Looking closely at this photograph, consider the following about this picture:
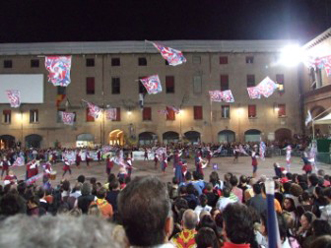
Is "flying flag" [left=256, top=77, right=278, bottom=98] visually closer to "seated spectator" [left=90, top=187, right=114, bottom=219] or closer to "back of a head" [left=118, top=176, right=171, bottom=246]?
"seated spectator" [left=90, top=187, right=114, bottom=219]

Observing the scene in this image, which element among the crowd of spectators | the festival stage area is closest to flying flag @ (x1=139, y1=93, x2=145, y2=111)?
the festival stage area

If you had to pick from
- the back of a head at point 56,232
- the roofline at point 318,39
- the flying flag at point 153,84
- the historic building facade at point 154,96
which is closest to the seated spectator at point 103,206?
the back of a head at point 56,232

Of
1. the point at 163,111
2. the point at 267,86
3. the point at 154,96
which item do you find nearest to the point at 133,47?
the point at 154,96

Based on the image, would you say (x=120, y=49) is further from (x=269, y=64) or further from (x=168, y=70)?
(x=269, y=64)

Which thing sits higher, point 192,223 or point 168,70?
point 168,70

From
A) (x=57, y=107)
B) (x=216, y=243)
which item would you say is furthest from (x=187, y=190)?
(x=57, y=107)

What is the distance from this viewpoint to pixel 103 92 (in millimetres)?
41094

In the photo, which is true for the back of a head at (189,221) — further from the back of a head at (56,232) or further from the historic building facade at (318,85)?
the historic building facade at (318,85)

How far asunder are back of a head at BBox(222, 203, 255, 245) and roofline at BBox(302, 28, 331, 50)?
34559mm

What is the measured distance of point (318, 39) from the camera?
3488 centimetres

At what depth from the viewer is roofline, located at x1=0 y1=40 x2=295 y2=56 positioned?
41.2 meters

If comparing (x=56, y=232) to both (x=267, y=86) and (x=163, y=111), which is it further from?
(x=163, y=111)

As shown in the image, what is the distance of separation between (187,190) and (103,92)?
114 ft

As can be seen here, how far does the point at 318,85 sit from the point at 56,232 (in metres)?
Answer: 40.9
